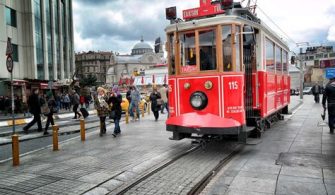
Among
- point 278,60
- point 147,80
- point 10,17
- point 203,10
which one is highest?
point 10,17

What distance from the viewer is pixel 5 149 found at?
9867mm

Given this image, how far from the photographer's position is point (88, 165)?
721 cm

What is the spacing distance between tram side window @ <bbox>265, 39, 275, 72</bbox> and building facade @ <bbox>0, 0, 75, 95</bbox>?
77.0 feet

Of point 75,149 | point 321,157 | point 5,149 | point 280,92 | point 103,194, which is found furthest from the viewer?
point 280,92

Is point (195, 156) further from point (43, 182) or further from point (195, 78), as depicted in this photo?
point (43, 182)

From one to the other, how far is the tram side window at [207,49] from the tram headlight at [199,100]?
681 millimetres

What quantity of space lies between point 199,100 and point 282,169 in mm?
2621

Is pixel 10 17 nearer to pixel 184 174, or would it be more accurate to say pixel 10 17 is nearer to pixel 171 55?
pixel 171 55

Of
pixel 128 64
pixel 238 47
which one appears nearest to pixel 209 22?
pixel 238 47

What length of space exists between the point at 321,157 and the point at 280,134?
339cm

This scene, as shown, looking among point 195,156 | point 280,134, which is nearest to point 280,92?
point 280,134

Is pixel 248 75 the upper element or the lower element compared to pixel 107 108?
upper

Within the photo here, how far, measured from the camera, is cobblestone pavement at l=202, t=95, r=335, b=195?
18.1 feet

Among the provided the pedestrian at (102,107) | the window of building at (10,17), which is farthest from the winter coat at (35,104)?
the window of building at (10,17)
